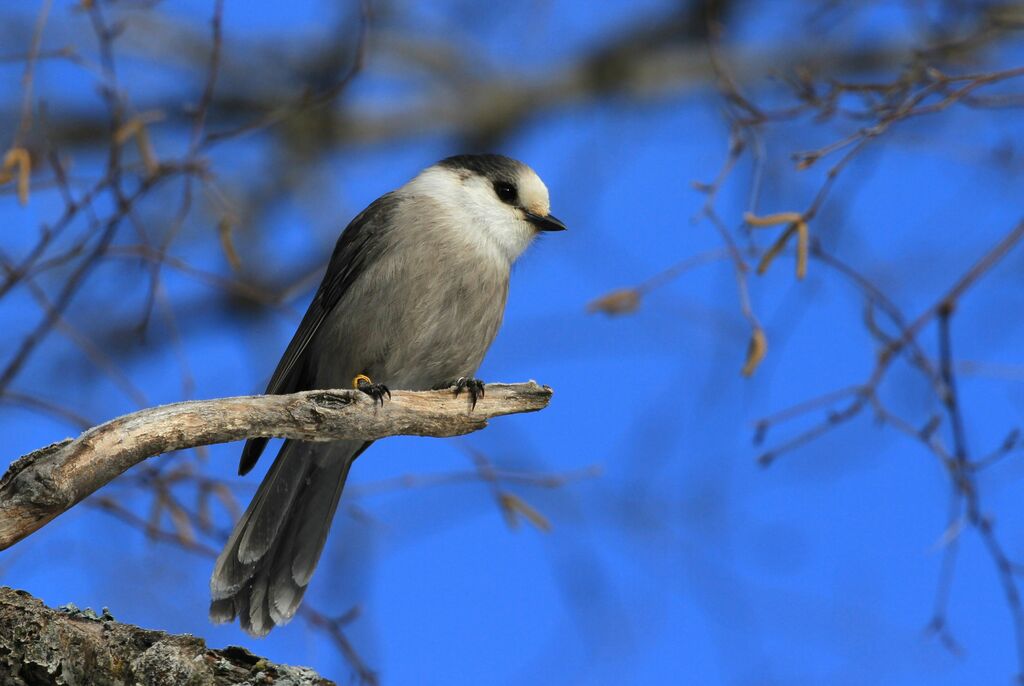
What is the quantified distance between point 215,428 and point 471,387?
3.26ft

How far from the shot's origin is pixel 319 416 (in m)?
2.82

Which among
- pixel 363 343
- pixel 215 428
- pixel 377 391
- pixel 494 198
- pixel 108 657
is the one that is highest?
pixel 494 198

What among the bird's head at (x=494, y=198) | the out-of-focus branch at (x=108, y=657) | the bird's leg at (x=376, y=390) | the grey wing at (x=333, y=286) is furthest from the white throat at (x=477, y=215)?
the out-of-focus branch at (x=108, y=657)

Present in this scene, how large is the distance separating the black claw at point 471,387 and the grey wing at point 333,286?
1.94 feet

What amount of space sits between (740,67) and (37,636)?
19.4ft

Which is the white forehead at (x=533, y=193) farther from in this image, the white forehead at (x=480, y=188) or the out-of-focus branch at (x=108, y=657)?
the out-of-focus branch at (x=108, y=657)

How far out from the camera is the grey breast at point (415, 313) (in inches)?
146

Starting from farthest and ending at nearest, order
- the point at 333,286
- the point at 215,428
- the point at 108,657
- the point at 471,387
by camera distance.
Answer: the point at 333,286 → the point at 471,387 → the point at 215,428 → the point at 108,657

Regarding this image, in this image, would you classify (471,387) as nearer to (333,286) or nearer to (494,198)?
(333,286)

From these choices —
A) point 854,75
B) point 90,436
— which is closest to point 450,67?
point 854,75

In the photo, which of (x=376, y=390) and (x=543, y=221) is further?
(x=543, y=221)

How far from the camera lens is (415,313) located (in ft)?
12.1

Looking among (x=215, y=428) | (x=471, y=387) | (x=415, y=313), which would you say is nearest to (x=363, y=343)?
(x=415, y=313)

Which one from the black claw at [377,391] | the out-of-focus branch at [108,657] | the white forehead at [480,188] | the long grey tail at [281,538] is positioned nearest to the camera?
the out-of-focus branch at [108,657]
